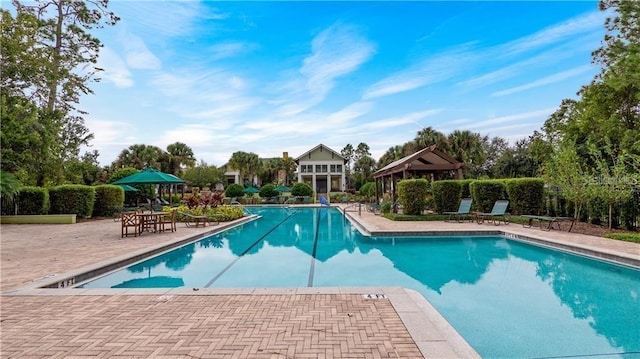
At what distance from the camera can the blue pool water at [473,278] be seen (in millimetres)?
3936

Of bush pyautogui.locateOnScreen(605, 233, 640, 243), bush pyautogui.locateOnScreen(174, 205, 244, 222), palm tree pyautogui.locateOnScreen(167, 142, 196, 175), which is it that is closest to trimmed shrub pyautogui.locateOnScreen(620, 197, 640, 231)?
bush pyautogui.locateOnScreen(605, 233, 640, 243)

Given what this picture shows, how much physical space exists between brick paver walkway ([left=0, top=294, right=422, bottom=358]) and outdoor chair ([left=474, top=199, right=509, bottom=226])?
10.9 metres

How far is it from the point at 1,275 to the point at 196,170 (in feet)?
127

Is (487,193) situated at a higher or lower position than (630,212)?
higher

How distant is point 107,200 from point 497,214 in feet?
67.9

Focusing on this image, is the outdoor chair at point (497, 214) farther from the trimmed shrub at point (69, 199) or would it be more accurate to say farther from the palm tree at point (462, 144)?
the trimmed shrub at point (69, 199)

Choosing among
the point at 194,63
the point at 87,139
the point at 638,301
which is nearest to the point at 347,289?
the point at 638,301

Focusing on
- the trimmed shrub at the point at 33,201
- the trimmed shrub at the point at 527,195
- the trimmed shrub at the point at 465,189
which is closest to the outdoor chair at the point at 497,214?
the trimmed shrub at the point at 527,195

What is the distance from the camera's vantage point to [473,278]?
6.65m

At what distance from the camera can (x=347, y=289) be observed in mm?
4840

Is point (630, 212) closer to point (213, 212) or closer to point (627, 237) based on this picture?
point (627, 237)

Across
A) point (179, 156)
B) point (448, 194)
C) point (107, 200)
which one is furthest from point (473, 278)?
point (179, 156)

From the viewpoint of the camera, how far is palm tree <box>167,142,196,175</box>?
3944 centimetres

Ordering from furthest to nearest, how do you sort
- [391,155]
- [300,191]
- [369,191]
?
[391,155] → [300,191] → [369,191]
